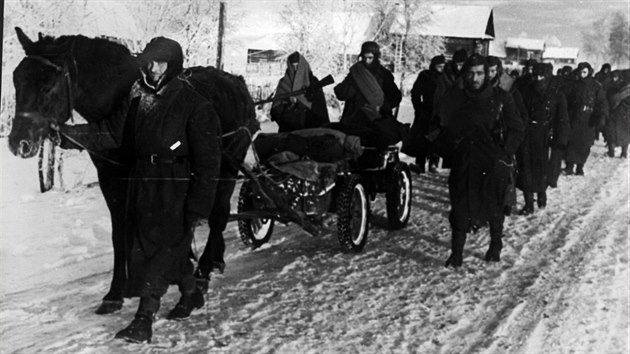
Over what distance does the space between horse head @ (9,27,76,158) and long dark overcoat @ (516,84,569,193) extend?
4.31 meters

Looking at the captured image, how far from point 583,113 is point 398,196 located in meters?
1.64

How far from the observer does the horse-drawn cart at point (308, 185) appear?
4.09 metres

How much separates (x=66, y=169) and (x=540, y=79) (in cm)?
263

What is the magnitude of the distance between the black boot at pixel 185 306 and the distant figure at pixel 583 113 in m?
2.24

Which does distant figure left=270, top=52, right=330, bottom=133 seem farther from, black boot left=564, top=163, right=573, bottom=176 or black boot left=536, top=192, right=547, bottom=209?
black boot left=536, top=192, right=547, bottom=209

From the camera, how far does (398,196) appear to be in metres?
5.60

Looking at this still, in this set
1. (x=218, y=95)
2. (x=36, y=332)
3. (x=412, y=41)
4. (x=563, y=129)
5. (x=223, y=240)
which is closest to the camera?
(x=36, y=332)

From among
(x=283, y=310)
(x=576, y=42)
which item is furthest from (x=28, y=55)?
(x=576, y=42)

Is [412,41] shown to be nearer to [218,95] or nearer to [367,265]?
[218,95]

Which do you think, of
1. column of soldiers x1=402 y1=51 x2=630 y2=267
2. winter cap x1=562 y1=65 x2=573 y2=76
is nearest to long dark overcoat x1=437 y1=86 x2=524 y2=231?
column of soldiers x1=402 y1=51 x2=630 y2=267

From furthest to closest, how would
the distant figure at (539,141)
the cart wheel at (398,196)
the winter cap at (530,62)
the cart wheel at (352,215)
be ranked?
the distant figure at (539,141)
the cart wheel at (398,196)
the cart wheel at (352,215)
the winter cap at (530,62)

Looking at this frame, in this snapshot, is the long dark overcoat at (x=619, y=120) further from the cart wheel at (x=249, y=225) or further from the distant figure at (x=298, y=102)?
the cart wheel at (x=249, y=225)

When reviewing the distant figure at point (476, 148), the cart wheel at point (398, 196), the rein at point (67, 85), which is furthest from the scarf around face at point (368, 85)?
the cart wheel at point (398, 196)

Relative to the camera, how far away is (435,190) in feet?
20.9
